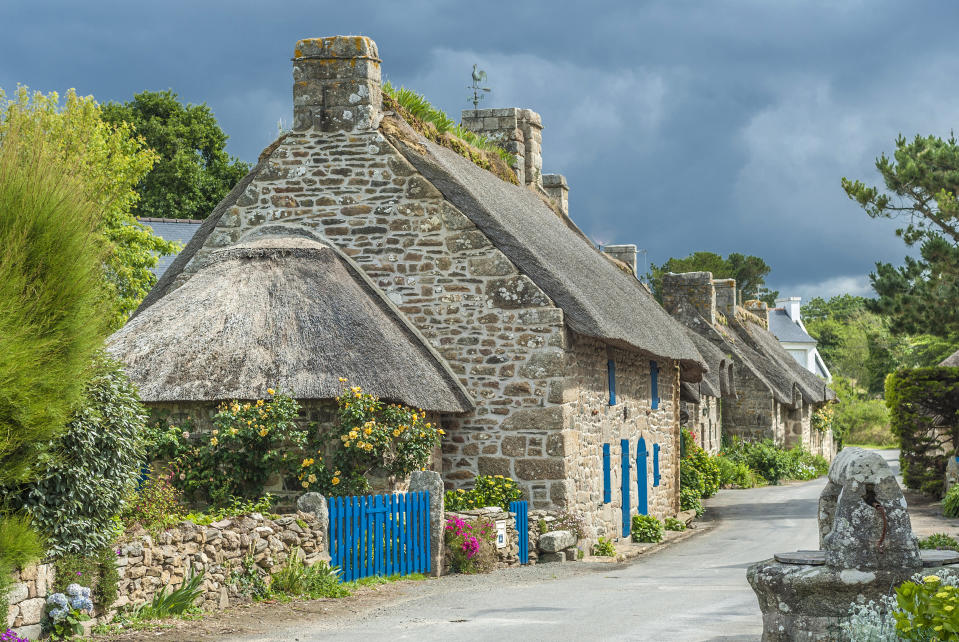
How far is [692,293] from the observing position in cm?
3762

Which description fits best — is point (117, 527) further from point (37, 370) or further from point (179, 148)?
point (179, 148)

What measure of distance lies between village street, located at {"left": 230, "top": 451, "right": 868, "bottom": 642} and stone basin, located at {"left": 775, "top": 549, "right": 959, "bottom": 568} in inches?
97.8

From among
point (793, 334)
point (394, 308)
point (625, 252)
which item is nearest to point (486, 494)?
point (394, 308)

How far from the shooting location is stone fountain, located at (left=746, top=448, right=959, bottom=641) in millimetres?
6363

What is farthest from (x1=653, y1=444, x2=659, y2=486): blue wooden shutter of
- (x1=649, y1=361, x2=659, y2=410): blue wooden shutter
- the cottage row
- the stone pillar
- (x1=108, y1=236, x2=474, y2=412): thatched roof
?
the stone pillar

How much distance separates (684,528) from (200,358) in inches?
477

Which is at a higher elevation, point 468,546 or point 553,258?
point 553,258

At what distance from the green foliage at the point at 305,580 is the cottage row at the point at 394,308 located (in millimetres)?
2470

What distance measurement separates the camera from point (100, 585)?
916 cm

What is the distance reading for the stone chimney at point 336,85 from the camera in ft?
56.3

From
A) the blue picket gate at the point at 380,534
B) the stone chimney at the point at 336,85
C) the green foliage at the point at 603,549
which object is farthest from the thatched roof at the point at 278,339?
the green foliage at the point at 603,549

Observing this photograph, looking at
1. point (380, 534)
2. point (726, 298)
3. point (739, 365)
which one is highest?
point (726, 298)

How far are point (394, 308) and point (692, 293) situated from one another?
75.0 ft

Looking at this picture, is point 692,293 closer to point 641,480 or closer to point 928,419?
point 928,419
